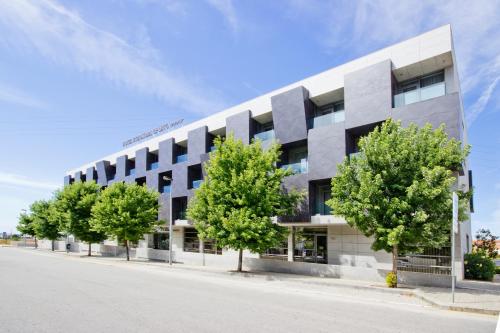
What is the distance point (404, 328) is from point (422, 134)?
9395mm

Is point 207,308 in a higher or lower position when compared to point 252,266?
higher

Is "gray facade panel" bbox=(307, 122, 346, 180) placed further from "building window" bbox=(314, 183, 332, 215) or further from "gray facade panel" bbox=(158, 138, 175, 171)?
"gray facade panel" bbox=(158, 138, 175, 171)

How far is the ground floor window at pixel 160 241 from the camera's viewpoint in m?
38.4

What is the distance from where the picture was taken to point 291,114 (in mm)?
24469

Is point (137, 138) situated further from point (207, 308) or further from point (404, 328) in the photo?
point (404, 328)

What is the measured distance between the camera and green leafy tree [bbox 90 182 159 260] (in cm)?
3068

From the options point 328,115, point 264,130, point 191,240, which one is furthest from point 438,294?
point 191,240

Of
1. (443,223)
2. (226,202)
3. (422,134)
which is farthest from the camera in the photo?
(226,202)

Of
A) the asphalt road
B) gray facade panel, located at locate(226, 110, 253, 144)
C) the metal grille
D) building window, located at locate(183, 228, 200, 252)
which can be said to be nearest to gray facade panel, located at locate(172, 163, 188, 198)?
building window, located at locate(183, 228, 200, 252)

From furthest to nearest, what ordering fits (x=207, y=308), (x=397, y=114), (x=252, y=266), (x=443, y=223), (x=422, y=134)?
1. (x=252, y=266)
2. (x=397, y=114)
3. (x=422, y=134)
4. (x=443, y=223)
5. (x=207, y=308)

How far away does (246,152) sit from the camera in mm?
21672

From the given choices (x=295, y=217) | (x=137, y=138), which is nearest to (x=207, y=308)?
(x=295, y=217)

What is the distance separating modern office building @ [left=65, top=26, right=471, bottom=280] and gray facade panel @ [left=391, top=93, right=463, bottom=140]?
0.15ft

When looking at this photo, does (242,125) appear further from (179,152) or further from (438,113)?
(438,113)
